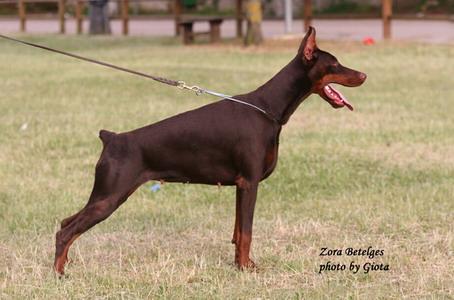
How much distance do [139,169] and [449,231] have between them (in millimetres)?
2438

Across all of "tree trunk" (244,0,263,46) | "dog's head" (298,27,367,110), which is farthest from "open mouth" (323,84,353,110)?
"tree trunk" (244,0,263,46)

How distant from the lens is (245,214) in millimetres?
5715

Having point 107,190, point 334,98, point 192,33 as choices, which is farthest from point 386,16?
point 107,190

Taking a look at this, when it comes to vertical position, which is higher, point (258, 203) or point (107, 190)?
point (107, 190)

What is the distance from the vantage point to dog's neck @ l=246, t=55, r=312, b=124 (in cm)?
575

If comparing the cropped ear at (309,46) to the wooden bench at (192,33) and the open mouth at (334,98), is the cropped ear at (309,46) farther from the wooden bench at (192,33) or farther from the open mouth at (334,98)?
the wooden bench at (192,33)

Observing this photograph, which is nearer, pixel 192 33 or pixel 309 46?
pixel 309 46

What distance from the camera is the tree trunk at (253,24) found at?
75.5ft

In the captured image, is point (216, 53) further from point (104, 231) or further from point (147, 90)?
point (104, 231)

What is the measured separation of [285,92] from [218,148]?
1.70 feet

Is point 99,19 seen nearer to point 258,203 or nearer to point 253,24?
point 253,24

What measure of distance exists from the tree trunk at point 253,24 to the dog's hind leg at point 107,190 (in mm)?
17726

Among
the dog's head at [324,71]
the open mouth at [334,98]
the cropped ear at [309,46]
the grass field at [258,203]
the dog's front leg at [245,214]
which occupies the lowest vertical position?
the grass field at [258,203]

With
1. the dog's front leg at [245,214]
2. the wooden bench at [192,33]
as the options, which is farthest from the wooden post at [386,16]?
the dog's front leg at [245,214]
